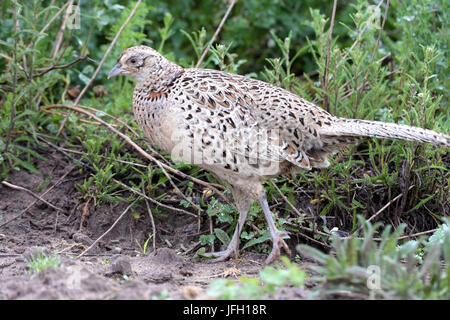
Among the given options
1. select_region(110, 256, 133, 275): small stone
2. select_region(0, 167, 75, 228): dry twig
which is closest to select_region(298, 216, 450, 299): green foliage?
select_region(110, 256, 133, 275): small stone

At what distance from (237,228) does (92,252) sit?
1199 mm

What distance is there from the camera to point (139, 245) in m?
5.01

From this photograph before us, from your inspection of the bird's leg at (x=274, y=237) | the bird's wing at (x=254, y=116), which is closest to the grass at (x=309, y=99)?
the bird's leg at (x=274, y=237)

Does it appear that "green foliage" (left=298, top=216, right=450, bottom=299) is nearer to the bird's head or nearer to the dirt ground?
the dirt ground

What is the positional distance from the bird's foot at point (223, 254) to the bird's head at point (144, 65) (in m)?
1.50

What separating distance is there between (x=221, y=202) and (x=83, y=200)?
1.26m

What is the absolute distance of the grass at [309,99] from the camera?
5020 millimetres

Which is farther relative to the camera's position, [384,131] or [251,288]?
[384,131]

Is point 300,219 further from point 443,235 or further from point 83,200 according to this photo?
point 83,200

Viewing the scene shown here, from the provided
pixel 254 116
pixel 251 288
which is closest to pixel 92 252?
pixel 254 116

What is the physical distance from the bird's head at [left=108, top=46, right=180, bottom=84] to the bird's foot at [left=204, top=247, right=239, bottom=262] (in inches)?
59.1

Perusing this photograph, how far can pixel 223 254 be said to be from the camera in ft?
15.8

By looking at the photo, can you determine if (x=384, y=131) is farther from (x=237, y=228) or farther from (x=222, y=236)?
(x=222, y=236)
